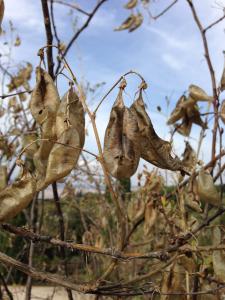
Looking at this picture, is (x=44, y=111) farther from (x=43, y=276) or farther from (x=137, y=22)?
(x=137, y=22)

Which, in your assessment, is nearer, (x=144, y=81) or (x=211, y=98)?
(x=144, y=81)

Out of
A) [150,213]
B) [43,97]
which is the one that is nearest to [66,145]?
[43,97]

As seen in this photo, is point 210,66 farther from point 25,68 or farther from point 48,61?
point 25,68

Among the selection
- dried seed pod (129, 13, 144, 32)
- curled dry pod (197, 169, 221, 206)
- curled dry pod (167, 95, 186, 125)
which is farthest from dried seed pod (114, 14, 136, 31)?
curled dry pod (197, 169, 221, 206)

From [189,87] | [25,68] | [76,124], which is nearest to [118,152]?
[76,124]

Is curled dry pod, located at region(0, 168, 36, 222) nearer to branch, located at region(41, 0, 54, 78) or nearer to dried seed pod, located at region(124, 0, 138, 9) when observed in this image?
branch, located at region(41, 0, 54, 78)

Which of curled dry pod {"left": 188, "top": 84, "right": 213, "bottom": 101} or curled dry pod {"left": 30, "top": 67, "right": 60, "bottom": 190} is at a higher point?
curled dry pod {"left": 188, "top": 84, "right": 213, "bottom": 101}
